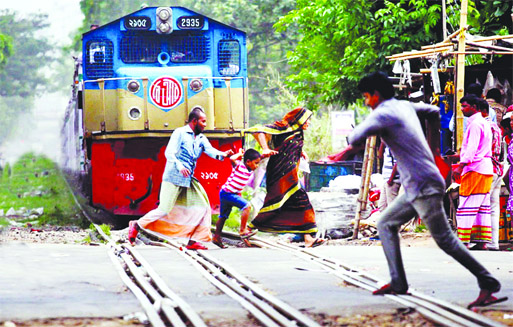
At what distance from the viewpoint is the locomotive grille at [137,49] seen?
15.9 m

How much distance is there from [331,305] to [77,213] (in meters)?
13.5

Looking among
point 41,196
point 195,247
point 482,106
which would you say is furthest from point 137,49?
point 41,196

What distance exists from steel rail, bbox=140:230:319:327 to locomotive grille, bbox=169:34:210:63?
19.6 ft

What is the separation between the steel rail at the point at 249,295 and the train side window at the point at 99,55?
6061 mm

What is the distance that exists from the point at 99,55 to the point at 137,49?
25.7 inches

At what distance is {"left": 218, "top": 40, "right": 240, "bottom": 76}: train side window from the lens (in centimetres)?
1602

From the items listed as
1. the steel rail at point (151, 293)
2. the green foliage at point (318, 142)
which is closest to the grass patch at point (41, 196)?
the steel rail at point (151, 293)

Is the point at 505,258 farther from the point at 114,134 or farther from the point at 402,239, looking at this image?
the point at 114,134

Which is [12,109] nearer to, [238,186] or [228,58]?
[228,58]

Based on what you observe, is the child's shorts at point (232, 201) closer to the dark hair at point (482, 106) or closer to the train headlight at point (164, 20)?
the dark hair at point (482, 106)

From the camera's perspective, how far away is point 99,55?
52.1 feet

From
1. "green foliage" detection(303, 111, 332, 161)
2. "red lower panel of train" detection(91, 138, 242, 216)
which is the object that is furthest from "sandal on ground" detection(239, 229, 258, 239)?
"green foliage" detection(303, 111, 332, 161)

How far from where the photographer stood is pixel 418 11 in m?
18.0

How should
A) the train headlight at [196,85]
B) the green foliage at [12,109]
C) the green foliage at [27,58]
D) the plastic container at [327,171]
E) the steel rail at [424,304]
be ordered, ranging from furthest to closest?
the green foliage at [12,109] < the green foliage at [27,58] < the plastic container at [327,171] < the train headlight at [196,85] < the steel rail at [424,304]
